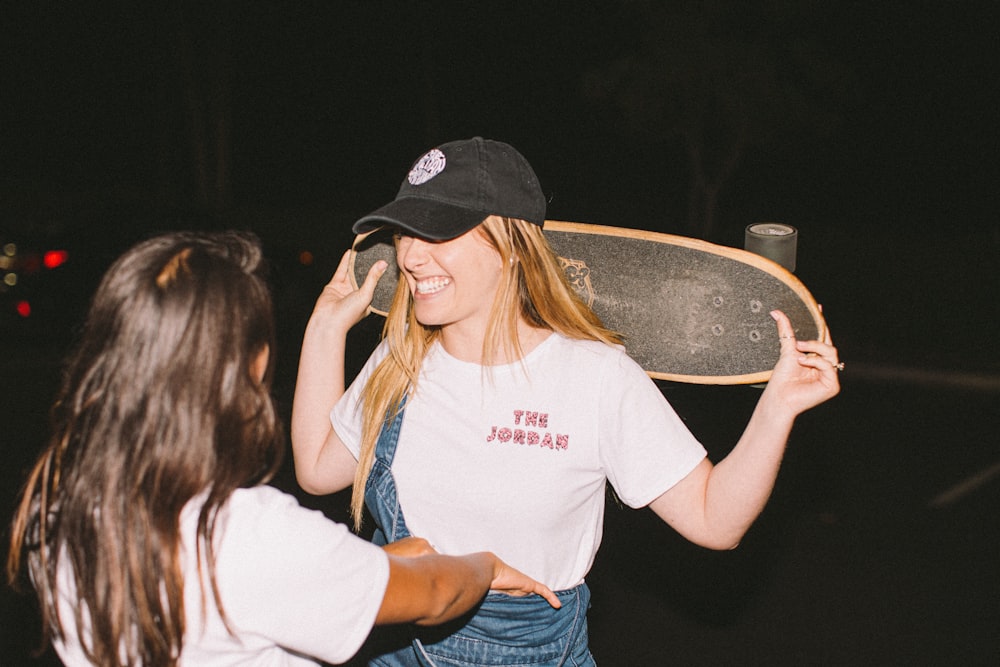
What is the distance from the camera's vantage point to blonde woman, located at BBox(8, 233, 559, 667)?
168 centimetres

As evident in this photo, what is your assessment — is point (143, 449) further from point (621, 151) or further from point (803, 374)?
point (621, 151)

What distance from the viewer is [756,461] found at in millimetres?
2266

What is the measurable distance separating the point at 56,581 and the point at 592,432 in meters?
1.27

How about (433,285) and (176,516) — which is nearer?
(176,516)

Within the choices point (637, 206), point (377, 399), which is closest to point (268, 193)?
point (637, 206)

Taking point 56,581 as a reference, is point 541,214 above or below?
above

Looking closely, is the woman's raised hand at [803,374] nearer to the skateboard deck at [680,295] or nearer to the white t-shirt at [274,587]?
the skateboard deck at [680,295]

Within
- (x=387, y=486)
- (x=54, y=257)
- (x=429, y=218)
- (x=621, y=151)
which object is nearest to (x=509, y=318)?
(x=429, y=218)

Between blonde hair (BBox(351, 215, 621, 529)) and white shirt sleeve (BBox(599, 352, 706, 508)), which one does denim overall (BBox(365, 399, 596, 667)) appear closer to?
blonde hair (BBox(351, 215, 621, 529))

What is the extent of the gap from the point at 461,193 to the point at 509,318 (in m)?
0.36

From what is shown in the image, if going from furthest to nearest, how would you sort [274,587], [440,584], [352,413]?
[352,413]
[440,584]
[274,587]

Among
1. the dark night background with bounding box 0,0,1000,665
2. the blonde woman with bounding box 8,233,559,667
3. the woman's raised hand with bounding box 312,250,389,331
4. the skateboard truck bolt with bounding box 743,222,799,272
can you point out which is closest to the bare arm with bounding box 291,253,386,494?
the woman's raised hand with bounding box 312,250,389,331

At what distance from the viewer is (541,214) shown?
2617mm

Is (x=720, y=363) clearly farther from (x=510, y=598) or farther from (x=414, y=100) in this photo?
(x=414, y=100)
